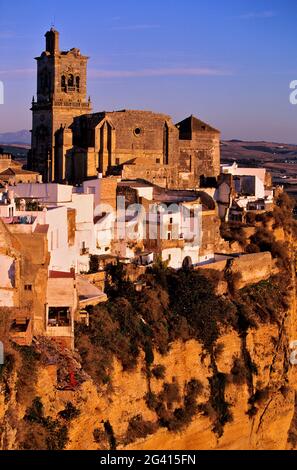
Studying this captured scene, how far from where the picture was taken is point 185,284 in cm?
1862

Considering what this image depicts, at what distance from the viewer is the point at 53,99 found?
26.7 m

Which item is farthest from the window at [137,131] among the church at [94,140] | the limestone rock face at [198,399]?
the limestone rock face at [198,399]

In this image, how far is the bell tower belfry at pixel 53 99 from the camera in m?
26.4

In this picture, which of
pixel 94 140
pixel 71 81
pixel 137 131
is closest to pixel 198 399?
pixel 94 140

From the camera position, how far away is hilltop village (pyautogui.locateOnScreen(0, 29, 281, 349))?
570 inches

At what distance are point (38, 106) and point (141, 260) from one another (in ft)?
30.1

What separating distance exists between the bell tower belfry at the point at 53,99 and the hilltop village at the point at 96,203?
3cm

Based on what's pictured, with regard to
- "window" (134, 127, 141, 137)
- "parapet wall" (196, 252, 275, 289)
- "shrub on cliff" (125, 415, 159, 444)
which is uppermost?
"window" (134, 127, 141, 137)

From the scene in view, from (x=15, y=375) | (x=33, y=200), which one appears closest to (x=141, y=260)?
(x=33, y=200)

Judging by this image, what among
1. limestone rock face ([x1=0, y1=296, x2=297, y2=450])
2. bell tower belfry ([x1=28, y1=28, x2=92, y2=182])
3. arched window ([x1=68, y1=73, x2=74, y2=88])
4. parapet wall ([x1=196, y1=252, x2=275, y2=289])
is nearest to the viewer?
limestone rock face ([x1=0, y1=296, x2=297, y2=450])

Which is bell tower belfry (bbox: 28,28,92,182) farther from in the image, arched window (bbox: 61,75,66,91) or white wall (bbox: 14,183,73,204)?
white wall (bbox: 14,183,73,204)

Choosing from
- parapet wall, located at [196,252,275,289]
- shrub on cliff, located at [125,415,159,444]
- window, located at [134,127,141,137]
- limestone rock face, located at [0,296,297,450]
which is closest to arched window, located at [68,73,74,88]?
window, located at [134,127,141,137]

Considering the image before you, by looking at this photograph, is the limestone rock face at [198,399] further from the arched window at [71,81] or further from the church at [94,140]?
the arched window at [71,81]

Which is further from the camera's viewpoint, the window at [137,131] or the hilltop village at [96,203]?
the window at [137,131]
